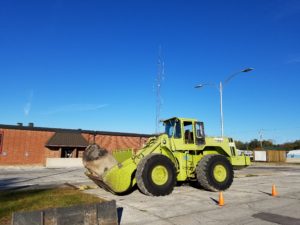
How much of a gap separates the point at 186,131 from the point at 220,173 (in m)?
2.33

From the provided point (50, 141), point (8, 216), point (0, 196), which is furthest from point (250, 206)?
point (50, 141)

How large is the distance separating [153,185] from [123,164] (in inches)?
53.7

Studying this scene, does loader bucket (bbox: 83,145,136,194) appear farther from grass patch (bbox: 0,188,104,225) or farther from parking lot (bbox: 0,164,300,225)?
grass patch (bbox: 0,188,104,225)

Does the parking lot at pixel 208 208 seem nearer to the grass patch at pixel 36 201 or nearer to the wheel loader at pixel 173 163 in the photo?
the wheel loader at pixel 173 163

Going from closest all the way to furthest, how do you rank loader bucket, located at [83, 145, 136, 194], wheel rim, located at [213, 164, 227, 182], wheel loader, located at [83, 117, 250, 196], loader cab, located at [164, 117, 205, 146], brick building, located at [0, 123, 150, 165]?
loader bucket, located at [83, 145, 136, 194]
wheel loader, located at [83, 117, 250, 196]
wheel rim, located at [213, 164, 227, 182]
loader cab, located at [164, 117, 205, 146]
brick building, located at [0, 123, 150, 165]

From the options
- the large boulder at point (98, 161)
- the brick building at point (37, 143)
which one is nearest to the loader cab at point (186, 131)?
the large boulder at point (98, 161)

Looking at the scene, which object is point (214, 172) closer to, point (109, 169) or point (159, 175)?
point (159, 175)

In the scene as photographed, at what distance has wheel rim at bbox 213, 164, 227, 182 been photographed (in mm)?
13492

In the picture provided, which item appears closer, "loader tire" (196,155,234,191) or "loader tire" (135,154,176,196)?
"loader tire" (135,154,176,196)

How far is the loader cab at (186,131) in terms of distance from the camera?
13836 mm

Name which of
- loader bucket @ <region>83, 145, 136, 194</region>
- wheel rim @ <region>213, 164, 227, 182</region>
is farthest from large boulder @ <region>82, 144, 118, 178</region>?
wheel rim @ <region>213, 164, 227, 182</region>

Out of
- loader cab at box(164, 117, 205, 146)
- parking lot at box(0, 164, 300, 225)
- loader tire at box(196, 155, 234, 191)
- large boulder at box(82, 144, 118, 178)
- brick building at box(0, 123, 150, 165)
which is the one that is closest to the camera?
parking lot at box(0, 164, 300, 225)

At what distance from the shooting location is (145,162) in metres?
11.6

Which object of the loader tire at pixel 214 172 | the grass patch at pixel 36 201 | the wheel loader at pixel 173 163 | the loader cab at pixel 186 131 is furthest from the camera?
the loader cab at pixel 186 131
